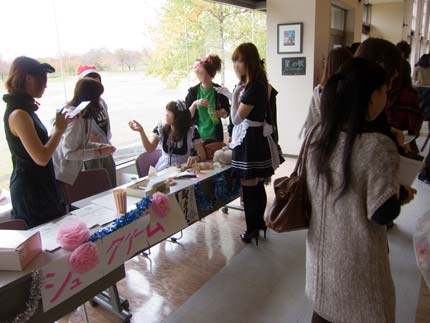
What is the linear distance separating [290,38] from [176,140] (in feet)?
9.58

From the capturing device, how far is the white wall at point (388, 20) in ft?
26.9

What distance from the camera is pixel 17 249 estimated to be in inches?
49.7

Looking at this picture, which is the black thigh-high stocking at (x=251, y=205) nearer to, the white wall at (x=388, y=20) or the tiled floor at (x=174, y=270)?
the tiled floor at (x=174, y=270)

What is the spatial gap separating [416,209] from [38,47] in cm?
352

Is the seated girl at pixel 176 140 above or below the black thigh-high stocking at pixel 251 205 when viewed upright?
above

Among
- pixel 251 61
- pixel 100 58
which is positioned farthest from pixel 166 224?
pixel 100 58

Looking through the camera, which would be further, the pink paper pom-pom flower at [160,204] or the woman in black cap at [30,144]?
the pink paper pom-pom flower at [160,204]

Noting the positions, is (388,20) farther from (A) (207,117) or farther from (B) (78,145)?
(B) (78,145)

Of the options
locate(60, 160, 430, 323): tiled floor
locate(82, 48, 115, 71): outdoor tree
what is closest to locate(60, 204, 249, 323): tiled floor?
locate(60, 160, 430, 323): tiled floor

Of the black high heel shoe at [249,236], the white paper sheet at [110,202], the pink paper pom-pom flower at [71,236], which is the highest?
the pink paper pom-pom flower at [71,236]

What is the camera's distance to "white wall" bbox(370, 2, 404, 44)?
26.9 feet

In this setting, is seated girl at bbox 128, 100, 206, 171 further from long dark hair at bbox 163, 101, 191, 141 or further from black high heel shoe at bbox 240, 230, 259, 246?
black high heel shoe at bbox 240, 230, 259, 246

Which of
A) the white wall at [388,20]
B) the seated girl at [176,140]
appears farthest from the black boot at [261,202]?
the white wall at [388,20]

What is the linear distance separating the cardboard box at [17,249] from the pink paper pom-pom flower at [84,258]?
5.6 inches
